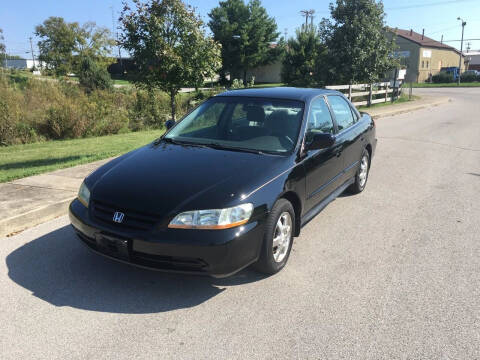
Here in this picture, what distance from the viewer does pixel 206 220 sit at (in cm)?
323

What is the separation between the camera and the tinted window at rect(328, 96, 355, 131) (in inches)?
215

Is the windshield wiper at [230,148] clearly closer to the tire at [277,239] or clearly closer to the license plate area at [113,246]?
the tire at [277,239]

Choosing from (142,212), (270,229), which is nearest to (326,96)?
(270,229)

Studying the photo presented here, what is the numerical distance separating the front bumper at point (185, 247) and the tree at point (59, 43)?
46275 mm

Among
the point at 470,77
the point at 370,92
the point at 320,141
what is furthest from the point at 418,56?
the point at 320,141

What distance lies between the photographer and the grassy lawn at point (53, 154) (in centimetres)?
744

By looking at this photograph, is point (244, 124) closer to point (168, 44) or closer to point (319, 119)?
point (319, 119)

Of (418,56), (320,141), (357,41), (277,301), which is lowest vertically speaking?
(277,301)

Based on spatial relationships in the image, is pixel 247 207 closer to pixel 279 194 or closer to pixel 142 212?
pixel 279 194

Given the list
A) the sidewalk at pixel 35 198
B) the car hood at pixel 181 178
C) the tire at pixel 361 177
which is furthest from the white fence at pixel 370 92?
the car hood at pixel 181 178

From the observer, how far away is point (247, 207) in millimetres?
3367

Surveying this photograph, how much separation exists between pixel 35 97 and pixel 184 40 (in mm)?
7056

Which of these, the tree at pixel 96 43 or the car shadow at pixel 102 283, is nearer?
the car shadow at pixel 102 283

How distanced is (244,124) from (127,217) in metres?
1.90
